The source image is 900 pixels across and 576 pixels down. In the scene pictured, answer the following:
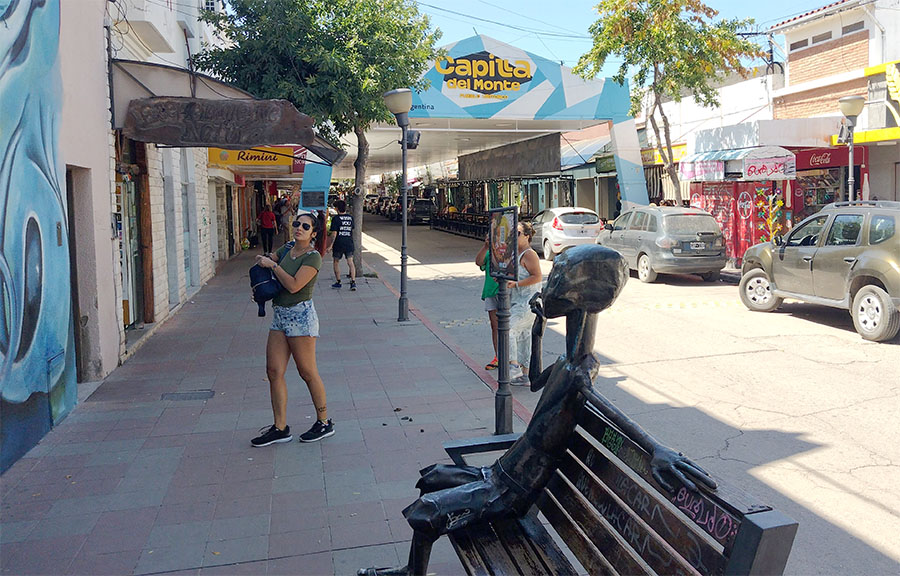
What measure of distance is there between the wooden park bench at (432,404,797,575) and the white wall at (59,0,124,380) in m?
5.67

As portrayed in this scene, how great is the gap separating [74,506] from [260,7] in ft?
40.5

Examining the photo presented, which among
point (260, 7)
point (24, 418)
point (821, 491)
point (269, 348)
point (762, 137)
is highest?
point (260, 7)

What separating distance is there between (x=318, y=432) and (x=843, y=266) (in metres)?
7.94

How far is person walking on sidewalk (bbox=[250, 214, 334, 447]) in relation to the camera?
5.60m

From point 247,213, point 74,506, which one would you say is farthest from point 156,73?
point 247,213

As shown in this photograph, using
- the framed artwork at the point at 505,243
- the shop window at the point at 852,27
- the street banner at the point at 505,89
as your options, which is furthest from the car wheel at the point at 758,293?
the shop window at the point at 852,27

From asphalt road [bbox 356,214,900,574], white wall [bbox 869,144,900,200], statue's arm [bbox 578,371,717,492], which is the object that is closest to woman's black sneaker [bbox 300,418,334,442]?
asphalt road [bbox 356,214,900,574]

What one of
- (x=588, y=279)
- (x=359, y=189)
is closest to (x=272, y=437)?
(x=588, y=279)

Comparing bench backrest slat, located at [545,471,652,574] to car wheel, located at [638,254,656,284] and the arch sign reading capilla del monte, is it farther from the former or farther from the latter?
the arch sign reading capilla del monte

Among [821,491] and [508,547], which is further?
[821,491]

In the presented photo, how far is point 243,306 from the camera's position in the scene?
1372 centimetres

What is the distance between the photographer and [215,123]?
869cm

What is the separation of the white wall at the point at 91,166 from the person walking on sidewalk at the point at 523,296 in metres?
4.40

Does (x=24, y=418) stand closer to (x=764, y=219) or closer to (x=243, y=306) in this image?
(x=243, y=306)
